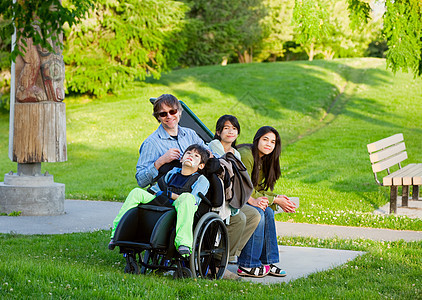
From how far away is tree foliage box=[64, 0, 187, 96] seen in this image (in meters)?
25.4

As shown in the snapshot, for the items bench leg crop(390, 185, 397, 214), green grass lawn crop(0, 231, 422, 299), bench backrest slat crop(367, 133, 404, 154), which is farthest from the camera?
bench backrest slat crop(367, 133, 404, 154)

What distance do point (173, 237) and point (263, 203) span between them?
1.18 m

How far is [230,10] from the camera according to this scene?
35.5 meters

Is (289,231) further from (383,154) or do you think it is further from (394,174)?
(383,154)

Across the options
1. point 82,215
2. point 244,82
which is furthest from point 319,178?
point 244,82

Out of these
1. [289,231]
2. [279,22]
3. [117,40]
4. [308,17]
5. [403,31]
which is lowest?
[289,231]

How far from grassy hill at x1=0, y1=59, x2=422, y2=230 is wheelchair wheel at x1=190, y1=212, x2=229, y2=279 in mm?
3965

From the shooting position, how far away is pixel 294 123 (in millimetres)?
24016

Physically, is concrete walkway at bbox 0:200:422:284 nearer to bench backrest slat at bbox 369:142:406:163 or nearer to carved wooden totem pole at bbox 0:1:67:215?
carved wooden totem pole at bbox 0:1:67:215

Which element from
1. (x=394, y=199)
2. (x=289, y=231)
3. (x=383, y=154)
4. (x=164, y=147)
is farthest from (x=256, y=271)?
(x=383, y=154)

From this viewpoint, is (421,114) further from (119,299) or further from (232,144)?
(119,299)

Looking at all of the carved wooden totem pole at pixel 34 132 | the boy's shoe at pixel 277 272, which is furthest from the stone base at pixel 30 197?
the boy's shoe at pixel 277 272

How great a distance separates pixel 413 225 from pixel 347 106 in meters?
20.0

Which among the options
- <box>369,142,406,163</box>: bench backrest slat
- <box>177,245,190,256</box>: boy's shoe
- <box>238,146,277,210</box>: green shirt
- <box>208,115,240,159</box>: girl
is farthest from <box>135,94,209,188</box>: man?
<box>369,142,406,163</box>: bench backrest slat
